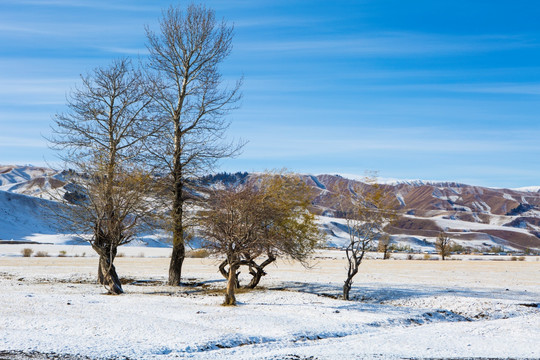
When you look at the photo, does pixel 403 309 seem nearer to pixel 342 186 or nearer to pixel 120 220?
pixel 342 186

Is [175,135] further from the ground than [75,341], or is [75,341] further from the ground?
[175,135]

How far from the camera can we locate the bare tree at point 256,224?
22609 mm

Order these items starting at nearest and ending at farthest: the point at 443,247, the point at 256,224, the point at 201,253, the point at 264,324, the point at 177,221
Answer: the point at 264,324
the point at 256,224
the point at 201,253
the point at 177,221
the point at 443,247

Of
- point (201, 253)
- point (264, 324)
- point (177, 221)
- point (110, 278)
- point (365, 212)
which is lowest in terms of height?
point (264, 324)

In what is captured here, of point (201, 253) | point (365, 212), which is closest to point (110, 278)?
point (201, 253)

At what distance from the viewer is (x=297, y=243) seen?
2870cm

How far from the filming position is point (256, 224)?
23.3m

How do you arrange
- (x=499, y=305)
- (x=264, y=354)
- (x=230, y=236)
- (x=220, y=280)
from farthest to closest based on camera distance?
(x=220, y=280) → (x=499, y=305) → (x=230, y=236) → (x=264, y=354)

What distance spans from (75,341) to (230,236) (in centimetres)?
904

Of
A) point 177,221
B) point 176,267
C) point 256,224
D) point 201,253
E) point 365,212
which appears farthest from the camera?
point 176,267

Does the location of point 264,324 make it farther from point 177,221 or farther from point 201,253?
point 177,221

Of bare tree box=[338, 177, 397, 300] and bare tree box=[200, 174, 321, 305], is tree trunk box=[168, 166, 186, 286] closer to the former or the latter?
bare tree box=[200, 174, 321, 305]

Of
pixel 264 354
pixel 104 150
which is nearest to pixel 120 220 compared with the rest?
pixel 104 150

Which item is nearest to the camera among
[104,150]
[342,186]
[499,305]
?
[499,305]
